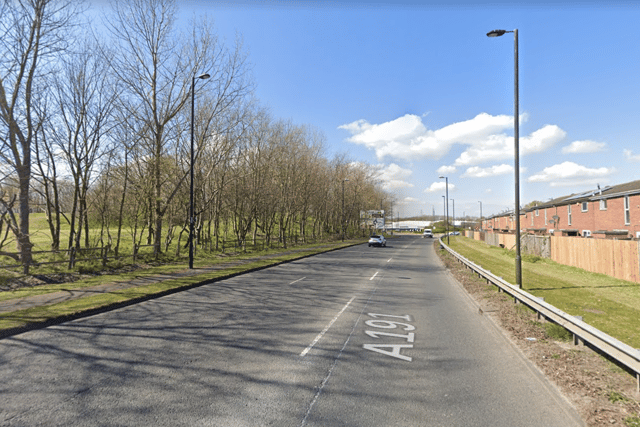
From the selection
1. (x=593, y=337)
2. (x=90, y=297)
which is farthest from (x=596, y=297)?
(x=90, y=297)

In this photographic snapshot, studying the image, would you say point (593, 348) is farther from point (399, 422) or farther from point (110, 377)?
point (110, 377)

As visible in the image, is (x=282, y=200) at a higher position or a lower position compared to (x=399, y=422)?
higher

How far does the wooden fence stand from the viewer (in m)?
15.3

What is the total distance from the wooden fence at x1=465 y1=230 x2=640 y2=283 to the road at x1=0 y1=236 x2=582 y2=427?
422 inches

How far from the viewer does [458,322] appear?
8.58 meters

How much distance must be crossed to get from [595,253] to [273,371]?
20.0m

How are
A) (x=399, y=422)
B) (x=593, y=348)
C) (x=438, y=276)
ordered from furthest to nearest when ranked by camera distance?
1. (x=438, y=276)
2. (x=593, y=348)
3. (x=399, y=422)

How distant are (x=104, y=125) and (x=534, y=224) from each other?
47.0m

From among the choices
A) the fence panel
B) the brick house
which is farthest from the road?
the brick house

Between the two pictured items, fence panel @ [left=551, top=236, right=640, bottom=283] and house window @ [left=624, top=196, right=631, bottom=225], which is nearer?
fence panel @ [left=551, top=236, right=640, bottom=283]

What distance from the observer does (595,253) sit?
18594 millimetres

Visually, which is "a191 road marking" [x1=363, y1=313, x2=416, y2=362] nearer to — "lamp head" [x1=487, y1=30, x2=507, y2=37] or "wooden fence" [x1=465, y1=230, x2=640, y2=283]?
"lamp head" [x1=487, y1=30, x2=507, y2=37]

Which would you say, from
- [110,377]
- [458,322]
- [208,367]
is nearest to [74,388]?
[110,377]

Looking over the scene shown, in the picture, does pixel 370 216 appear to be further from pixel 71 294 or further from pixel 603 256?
pixel 71 294
